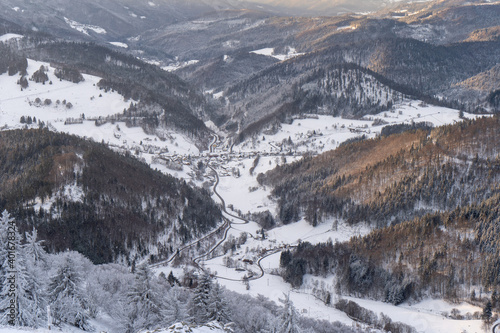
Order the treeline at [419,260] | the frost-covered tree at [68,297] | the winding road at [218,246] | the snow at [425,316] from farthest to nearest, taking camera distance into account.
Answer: the winding road at [218,246]
the treeline at [419,260]
the snow at [425,316]
the frost-covered tree at [68,297]

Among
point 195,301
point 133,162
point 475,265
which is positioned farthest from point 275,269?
point 133,162

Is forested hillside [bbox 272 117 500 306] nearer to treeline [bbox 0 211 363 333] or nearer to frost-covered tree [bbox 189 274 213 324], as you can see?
treeline [bbox 0 211 363 333]

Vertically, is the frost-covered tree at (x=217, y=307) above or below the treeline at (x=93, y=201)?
above

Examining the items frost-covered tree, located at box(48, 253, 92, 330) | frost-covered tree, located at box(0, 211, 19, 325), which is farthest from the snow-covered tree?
frost-covered tree, located at box(0, 211, 19, 325)

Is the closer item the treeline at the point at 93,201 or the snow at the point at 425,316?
the snow at the point at 425,316

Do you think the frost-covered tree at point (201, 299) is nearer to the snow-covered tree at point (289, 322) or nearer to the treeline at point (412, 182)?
the snow-covered tree at point (289, 322)

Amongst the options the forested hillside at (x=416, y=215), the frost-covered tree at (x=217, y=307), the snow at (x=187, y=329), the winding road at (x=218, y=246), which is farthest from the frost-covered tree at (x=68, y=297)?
the forested hillside at (x=416, y=215)
